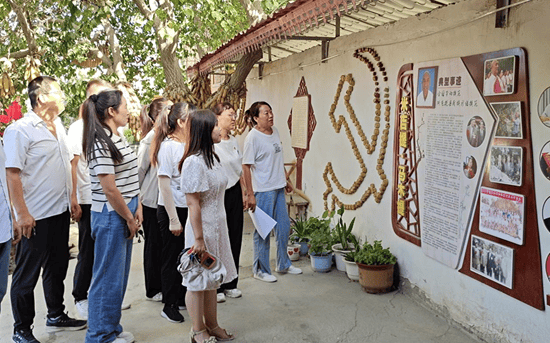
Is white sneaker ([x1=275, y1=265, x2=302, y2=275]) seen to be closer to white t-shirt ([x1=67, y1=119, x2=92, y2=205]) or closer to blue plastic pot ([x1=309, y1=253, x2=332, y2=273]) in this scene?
blue plastic pot ([x1=309, y1=253, x2=332, y2=273])

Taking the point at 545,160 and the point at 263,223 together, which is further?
the point at 263,223

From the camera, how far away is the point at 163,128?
4254mm

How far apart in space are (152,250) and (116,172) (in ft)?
4.29

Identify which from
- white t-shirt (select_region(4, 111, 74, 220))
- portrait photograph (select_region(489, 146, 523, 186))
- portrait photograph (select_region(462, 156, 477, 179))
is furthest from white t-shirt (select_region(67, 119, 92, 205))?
portrait photograph (select_region(489, 146, 523, 186))

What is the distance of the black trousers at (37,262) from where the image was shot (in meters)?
3.72

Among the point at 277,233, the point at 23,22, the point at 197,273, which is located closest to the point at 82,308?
the point at 197,273

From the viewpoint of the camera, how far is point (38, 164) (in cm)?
381

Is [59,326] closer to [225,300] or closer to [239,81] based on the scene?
[225,300]

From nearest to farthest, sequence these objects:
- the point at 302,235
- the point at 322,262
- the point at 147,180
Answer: the point at 147,180, the point at 322,262, the point at 302,235

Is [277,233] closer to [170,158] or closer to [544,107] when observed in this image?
[170,158]

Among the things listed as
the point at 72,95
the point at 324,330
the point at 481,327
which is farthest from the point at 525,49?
the point at 72,95

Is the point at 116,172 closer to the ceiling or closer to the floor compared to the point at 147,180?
closer to the ceiling

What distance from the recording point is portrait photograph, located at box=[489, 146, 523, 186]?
340 centimetres

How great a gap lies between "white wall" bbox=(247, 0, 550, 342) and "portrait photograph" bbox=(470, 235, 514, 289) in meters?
0.11
